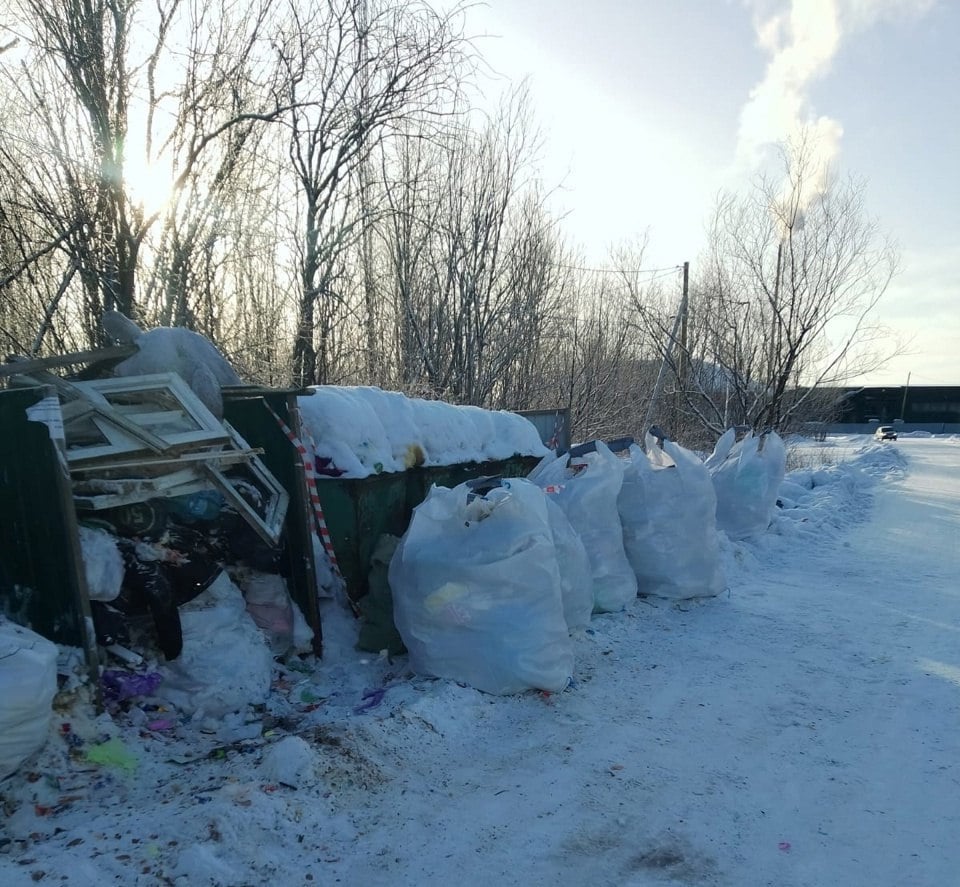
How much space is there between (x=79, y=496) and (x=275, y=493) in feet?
3.50

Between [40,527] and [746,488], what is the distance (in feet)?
20.9

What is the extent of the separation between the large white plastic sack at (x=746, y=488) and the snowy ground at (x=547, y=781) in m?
2.82

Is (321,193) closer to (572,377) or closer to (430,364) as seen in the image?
(430,364)

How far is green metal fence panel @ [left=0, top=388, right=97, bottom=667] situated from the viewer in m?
2.69

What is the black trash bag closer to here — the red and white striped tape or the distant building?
the red and white striped tape

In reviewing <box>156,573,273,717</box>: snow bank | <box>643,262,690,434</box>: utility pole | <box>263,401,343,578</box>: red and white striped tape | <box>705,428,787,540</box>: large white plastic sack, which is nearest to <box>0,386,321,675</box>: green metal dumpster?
<box>156,573,273,717</box>: snow bank

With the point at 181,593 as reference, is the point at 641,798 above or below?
below

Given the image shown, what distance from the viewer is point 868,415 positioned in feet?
133

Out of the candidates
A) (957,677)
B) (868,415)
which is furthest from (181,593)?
(868,415)

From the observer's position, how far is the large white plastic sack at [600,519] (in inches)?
189

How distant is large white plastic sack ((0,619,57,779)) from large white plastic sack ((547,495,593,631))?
2.64 m

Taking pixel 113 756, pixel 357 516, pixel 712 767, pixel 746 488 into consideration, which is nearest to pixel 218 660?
pixel 113 756

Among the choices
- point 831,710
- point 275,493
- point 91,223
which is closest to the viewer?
point 831,710

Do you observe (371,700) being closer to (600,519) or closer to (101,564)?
(101,564)
